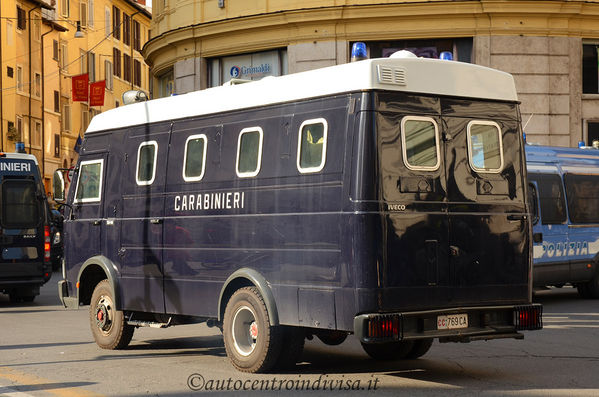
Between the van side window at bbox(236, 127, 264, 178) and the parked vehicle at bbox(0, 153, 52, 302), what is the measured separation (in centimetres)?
980

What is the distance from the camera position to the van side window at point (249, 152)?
1020 centimetres

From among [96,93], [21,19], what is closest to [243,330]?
[96,93]

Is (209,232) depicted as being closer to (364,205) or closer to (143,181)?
(143,181)

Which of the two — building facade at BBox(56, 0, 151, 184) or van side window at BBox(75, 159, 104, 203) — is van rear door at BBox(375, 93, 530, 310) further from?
building facade at BBox(56, 0, 151, 184)

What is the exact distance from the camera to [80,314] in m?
17.0

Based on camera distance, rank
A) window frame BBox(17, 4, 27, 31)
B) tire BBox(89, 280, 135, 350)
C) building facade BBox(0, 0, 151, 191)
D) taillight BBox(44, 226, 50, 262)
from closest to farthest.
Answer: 1. tire BBox(89, 280, 135, 350)
2. taillight BBox(44, 226, 50, 262)
3. building facade BBox(0, 0, 151, 191)
4. window frame BBox(17, 4, 27, 31)

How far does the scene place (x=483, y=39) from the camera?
25.0 metres

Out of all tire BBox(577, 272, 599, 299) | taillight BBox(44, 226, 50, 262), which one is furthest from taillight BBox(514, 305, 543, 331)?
taillight BBox(44, 226, 50, 262)

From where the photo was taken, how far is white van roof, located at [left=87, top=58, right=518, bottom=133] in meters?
9.20

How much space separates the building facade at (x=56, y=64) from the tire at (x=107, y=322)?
38.8 meters

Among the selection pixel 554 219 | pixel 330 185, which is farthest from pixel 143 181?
pixel 554 219

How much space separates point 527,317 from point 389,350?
169 cm

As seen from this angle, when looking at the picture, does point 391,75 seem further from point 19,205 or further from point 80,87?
point 80,87

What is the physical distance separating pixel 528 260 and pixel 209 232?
305 cm
